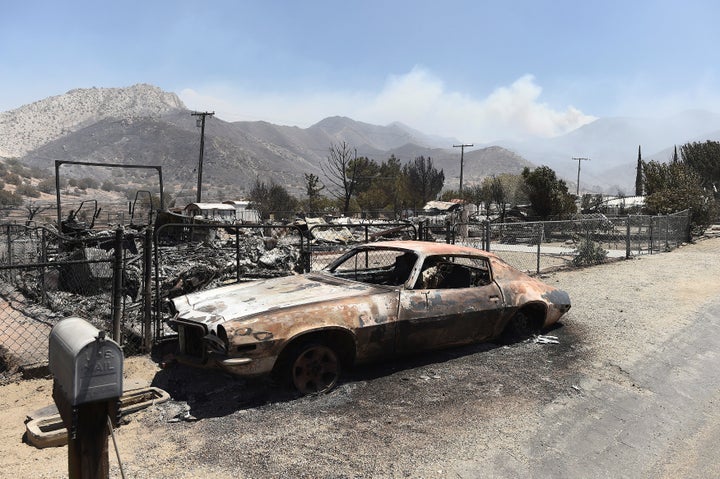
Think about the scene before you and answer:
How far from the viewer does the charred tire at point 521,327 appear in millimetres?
6226

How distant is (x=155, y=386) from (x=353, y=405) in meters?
1.96

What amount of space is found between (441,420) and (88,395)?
2.97m

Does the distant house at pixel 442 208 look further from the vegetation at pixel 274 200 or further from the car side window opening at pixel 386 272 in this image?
the car side window opening at pixel 386 272

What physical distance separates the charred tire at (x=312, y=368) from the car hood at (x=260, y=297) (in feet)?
1.35

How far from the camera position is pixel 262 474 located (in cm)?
333

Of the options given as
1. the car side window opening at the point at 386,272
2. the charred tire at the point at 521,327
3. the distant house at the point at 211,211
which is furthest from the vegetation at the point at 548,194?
the car side window opening at the point at 386,272

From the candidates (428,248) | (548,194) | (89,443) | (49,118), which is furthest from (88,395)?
(49,118)

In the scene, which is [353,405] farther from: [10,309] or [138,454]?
[10,309]

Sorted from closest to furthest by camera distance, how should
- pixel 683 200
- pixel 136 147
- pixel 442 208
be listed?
pixel 683 200 < pixel 442 208 < pixel 136 147

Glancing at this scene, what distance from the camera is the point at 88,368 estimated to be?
1889mm

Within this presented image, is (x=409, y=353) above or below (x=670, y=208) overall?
below

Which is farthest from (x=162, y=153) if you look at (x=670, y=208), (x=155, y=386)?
(x=155, y=386)

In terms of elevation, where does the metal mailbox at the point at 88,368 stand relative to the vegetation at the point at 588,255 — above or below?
above

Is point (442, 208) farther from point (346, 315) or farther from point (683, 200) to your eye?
point (346, 315)
